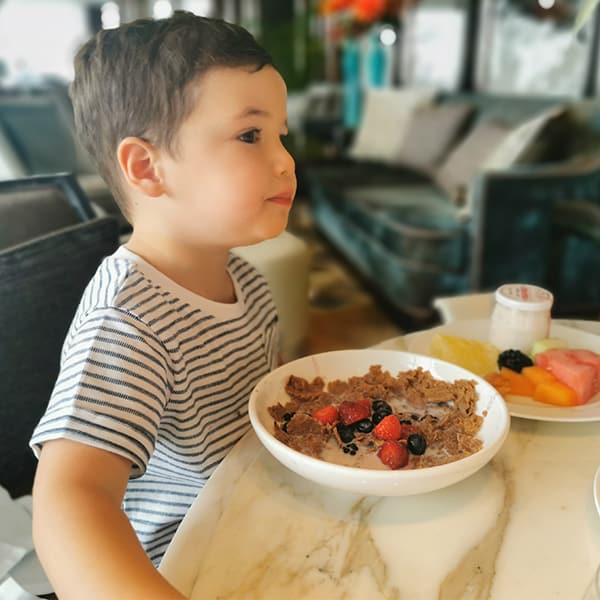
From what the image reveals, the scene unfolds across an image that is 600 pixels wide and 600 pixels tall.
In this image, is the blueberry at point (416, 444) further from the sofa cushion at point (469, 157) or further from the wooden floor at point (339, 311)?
the sofa cushion at point (469, 157)

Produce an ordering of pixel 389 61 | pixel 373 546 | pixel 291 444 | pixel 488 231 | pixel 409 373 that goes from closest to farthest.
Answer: pixel 373 546, pixel 291 444, pixel 409 373, pixel 488 231, pixel 389 61

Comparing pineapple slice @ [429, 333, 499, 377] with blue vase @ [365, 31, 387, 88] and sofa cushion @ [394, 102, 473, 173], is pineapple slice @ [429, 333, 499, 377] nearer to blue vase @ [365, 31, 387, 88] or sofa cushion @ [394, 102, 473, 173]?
sofa cushion @ [394, 102, 473, 173]

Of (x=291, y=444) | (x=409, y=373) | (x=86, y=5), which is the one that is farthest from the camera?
(x=86, y=5)

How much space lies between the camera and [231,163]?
2.40 feet

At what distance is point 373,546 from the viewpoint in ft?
1.89

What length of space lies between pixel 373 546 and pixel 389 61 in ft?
17.1

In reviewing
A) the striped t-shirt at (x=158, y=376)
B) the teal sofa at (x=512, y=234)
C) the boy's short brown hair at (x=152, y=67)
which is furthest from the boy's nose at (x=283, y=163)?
the teal sofa at (x=512, y=234)

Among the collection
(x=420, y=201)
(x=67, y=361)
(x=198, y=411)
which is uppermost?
(x=67, y=361)

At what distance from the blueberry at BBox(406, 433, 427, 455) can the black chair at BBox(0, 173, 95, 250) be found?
0.78m

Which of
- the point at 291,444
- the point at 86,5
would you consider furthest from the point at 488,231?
the point at 86,5

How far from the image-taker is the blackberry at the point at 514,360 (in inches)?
33.8

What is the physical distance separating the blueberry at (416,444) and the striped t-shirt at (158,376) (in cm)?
29

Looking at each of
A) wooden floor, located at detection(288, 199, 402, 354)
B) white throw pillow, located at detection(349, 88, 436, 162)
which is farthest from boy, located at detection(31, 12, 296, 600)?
white throw pillow, located at detection(349, 88, 436, 162)

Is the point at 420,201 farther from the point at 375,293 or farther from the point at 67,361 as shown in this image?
the point at 67,361
